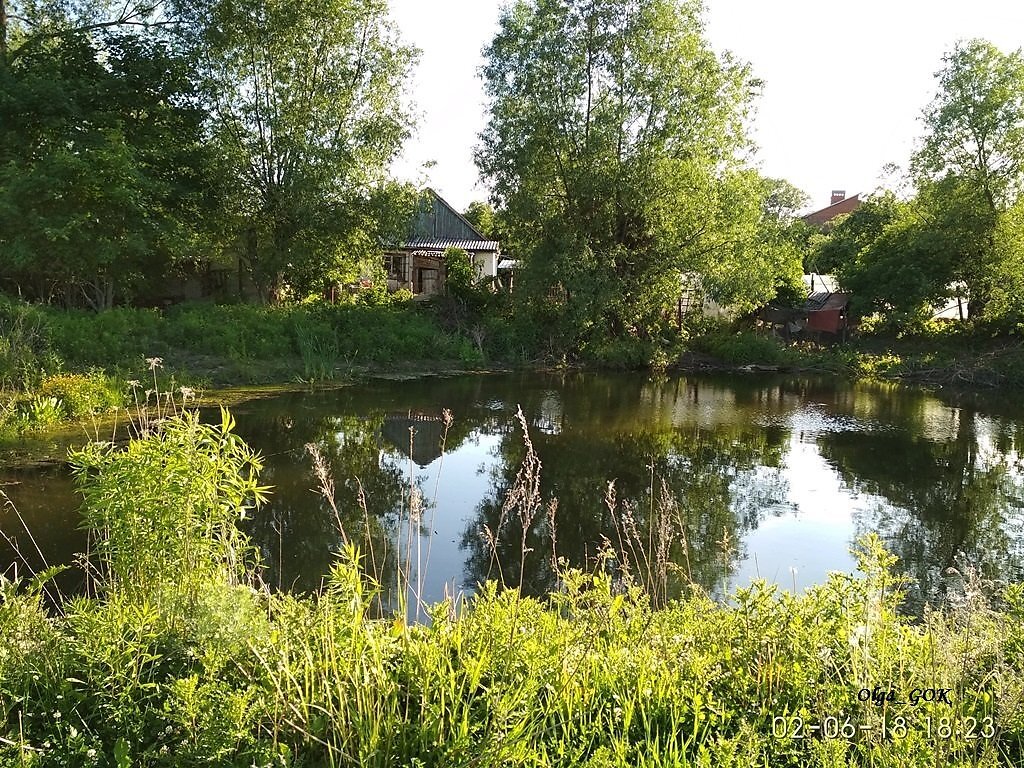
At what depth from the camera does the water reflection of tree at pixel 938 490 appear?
740cm

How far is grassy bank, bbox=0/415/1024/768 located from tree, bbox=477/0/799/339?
20973 mm

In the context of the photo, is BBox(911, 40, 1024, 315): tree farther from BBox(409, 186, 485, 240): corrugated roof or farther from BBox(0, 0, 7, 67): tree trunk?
BBox(0, 0, 7, 67): tree trunk

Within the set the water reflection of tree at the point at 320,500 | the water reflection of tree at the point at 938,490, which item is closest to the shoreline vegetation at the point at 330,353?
the water reflection of tree at the point at 320,500

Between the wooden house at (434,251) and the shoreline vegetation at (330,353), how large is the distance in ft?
23.2

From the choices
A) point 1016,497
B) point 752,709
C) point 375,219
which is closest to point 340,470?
point 752,709

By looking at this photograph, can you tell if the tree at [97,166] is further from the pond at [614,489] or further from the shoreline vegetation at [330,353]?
the pond at [614,489]

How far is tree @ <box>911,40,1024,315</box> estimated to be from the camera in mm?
26109

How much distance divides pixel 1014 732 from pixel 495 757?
1.99 m

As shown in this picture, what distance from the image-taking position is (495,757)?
2590 millimetres

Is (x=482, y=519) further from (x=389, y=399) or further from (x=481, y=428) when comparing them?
(x=389, y=399)

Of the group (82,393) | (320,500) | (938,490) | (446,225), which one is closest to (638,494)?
(320,500)

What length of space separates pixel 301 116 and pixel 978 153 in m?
24.1

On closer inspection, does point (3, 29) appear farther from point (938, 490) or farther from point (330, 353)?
point (938, 490)

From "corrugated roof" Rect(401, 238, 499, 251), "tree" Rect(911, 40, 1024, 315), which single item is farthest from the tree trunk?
"tree" Rect(911, 40, 1024, 315)
